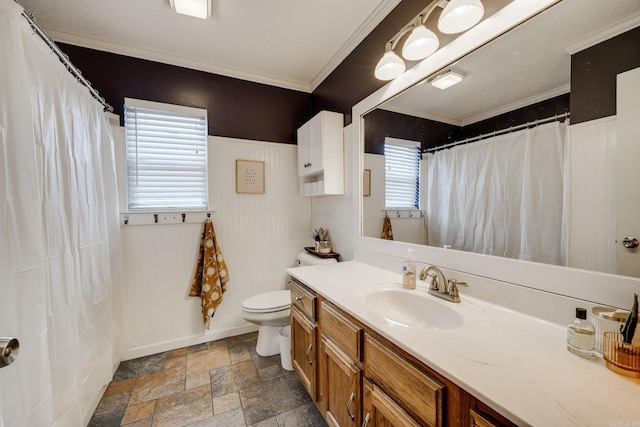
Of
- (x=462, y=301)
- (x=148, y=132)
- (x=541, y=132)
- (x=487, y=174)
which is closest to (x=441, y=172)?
(x=487, y=174)

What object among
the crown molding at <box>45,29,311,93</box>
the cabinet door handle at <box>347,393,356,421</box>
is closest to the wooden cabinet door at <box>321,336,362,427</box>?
the cabinet door handle at <box>347,393,356,421</box>

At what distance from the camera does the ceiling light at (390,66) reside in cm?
141

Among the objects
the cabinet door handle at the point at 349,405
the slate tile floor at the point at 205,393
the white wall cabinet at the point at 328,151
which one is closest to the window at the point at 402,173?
the white wall cabinet at the point at 328,151

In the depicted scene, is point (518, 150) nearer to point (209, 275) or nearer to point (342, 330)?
point (342, 330)

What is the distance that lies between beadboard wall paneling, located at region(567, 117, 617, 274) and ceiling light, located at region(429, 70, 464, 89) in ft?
1.76

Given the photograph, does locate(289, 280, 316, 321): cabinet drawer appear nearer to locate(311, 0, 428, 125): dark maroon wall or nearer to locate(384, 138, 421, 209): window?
locate(384, 138, 421, 209): window

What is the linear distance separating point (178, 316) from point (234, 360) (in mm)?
633

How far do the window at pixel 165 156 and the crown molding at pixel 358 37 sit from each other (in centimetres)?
113

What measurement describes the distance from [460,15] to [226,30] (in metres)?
1.54

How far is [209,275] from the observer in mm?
2145

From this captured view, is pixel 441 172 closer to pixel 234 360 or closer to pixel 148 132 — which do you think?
pixel 234 360

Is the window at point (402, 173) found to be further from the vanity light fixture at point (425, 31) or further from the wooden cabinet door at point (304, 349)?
the wooden cabinet door at point (304, 349)

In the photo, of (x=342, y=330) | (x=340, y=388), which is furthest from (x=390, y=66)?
(x=340, y=388)

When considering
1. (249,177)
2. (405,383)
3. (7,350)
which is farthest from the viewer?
Result: (249,177)
